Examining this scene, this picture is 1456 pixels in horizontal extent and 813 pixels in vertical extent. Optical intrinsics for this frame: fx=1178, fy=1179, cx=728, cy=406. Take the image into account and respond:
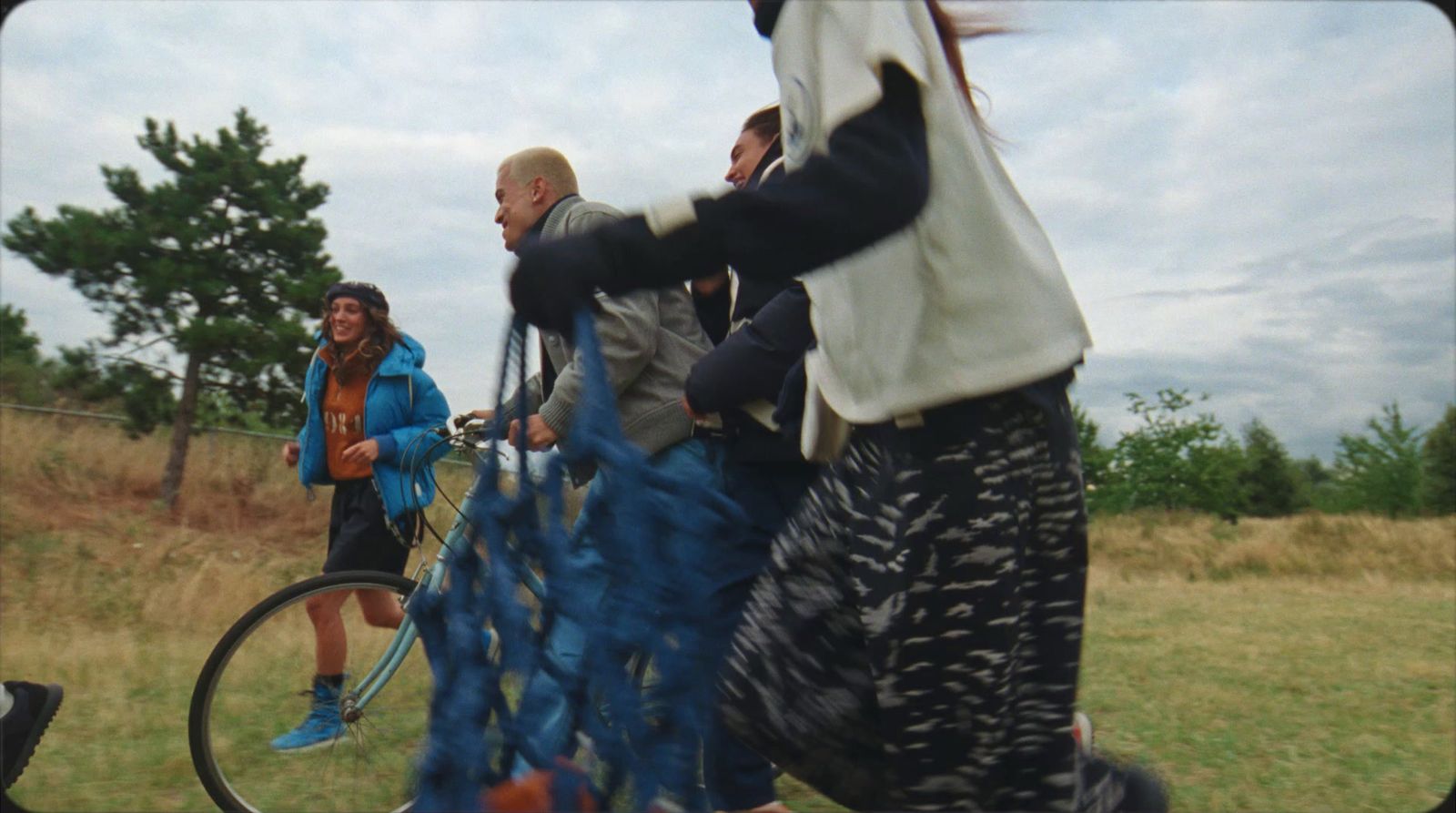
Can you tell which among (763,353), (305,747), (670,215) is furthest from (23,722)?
(670,215)

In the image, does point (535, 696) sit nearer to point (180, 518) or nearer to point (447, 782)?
point (447, 782)

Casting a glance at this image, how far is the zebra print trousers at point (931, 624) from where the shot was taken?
1570mm

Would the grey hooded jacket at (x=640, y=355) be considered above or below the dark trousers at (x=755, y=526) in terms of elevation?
above

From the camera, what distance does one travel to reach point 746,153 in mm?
3270

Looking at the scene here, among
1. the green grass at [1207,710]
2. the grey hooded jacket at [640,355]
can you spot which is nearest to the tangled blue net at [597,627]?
the grey hooded jacket at [640,355]

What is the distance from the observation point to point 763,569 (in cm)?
178

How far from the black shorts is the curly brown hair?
1.43ft

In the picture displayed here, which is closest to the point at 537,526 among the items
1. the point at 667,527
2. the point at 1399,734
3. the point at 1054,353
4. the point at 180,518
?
the point at 667,527

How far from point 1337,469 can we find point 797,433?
3658cm

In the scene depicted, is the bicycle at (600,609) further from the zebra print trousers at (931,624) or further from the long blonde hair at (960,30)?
the long blonde hair at (960,30)

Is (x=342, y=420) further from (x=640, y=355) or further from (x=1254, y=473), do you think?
(x=1254, y=473)

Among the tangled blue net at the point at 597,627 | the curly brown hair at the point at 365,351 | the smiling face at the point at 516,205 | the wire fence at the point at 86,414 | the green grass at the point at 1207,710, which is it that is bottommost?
the green grass at the point at 1207,710

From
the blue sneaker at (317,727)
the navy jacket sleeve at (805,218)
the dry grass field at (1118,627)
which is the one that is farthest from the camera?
the dry grass field at (1118,627)

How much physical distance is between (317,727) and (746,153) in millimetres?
2125
